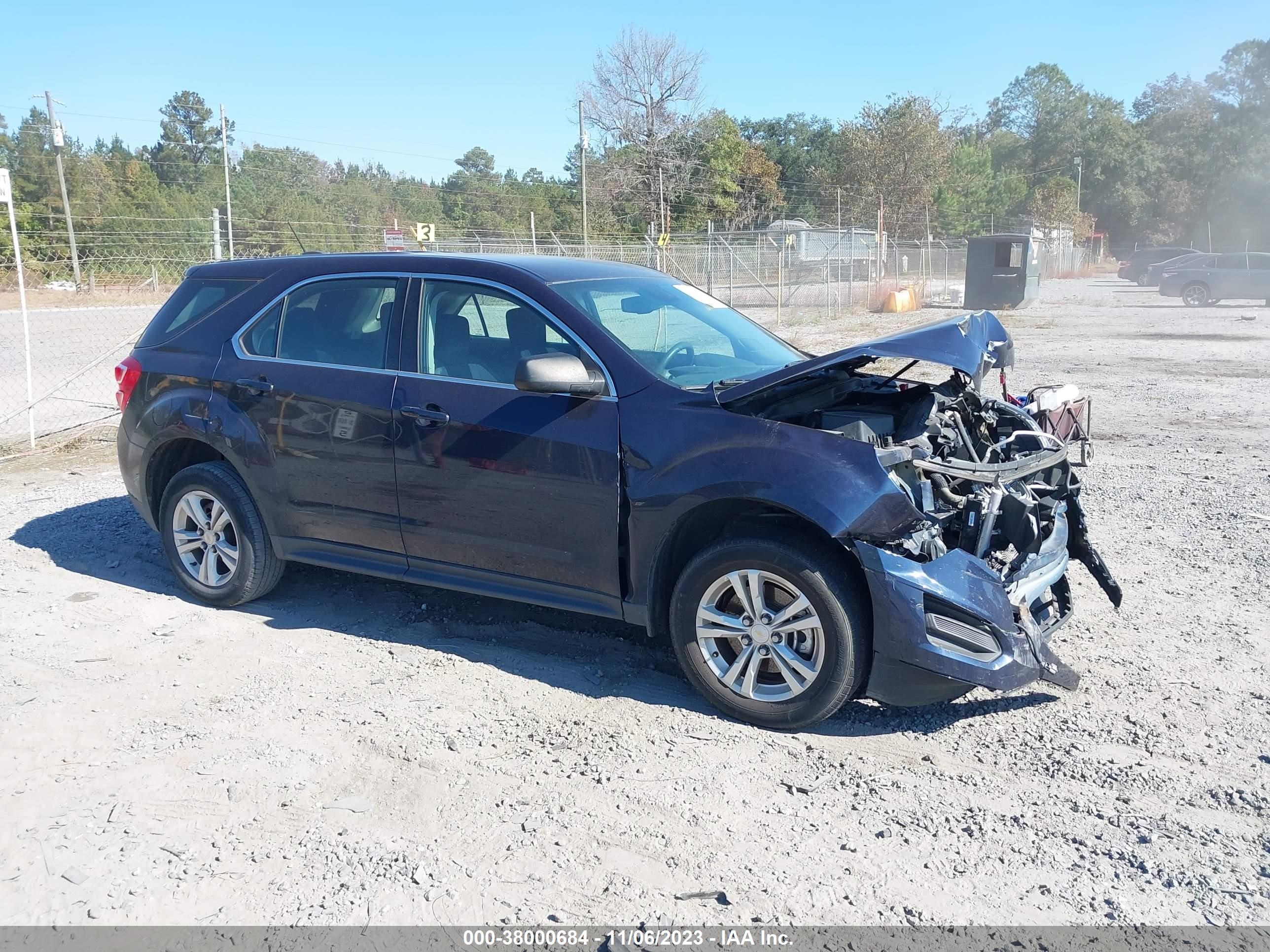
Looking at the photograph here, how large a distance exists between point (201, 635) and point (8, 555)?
226 centimetres

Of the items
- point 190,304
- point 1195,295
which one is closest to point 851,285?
point 1195,295

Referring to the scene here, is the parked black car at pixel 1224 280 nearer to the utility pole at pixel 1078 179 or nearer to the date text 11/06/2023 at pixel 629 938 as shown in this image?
the date text 11/06/2023 at pixel 629 938

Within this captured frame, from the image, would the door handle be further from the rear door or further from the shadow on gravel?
the shadow on gravel

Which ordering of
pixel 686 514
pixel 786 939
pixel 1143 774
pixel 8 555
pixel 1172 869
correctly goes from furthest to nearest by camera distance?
pixel 8 555
pixel 686 514
pixel 1143 774
pixel 1172 869
pixel 786 939

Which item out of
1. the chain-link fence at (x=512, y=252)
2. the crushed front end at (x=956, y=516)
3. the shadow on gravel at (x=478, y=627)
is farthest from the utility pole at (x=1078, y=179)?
the shadow on gravel at (x=478, y=627)

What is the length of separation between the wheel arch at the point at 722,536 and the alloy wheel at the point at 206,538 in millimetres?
2457

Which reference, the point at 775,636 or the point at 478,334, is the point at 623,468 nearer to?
the point at 775,636

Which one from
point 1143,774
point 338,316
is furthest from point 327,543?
point 1143,774

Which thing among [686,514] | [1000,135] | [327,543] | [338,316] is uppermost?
[1000,135]

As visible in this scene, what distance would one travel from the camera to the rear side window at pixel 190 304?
5.70 meters

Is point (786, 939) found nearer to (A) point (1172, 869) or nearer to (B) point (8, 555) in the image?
(A) point (1172, 869)

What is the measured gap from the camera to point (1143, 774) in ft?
12.1

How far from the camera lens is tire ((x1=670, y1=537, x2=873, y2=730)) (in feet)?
12.8

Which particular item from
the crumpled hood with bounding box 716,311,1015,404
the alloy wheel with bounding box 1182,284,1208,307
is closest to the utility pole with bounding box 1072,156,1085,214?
the alloy wheel with bounding box 1182,284,1208,307
